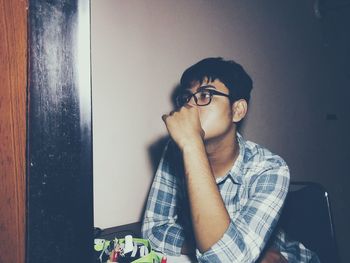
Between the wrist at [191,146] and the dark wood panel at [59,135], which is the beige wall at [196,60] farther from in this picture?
the dark wood panel at [59,135]

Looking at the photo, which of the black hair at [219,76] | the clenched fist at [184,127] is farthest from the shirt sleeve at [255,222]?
the black hair at [219,76]

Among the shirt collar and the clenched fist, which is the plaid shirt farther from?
the clenched fist

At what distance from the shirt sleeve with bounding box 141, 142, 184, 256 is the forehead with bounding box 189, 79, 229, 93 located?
0.34m

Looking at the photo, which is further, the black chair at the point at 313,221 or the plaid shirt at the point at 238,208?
the black chair at the point at 313,221

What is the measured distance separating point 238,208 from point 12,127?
1025 millimetres

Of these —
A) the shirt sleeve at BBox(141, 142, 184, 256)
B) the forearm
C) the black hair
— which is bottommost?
the shirt sleeve at BBox(141, 142, 184, 256)

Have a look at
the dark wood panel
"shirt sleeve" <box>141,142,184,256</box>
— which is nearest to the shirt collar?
"shirt sleeve" <box>141,142,184,256</box>

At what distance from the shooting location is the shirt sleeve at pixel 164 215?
3.97 feet

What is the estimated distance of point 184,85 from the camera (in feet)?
4.67

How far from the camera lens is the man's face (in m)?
1.30

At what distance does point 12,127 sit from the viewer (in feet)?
1.69

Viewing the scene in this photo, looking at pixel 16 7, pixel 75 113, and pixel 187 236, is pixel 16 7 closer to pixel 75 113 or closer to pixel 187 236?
pixel 75 113

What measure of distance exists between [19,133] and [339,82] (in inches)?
139

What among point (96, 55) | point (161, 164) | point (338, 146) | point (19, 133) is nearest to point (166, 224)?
point (161, 164)
